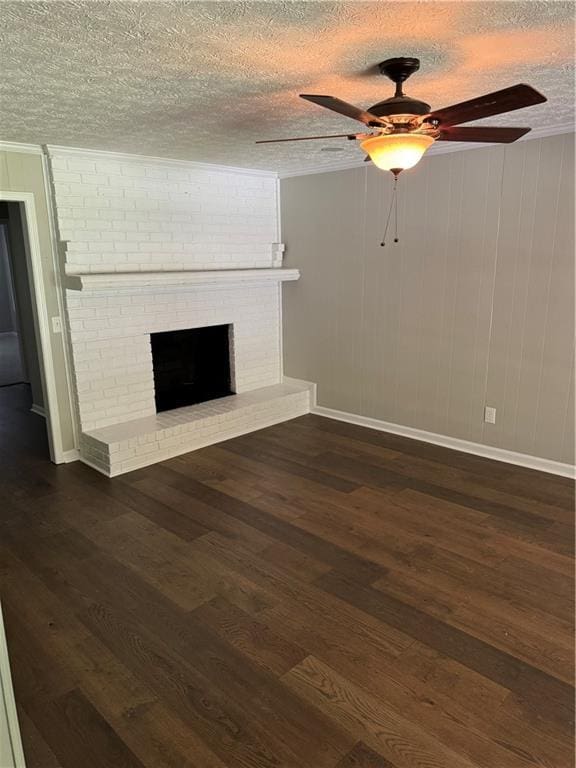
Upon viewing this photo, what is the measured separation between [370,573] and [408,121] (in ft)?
7.08

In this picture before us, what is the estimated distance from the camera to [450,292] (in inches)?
168

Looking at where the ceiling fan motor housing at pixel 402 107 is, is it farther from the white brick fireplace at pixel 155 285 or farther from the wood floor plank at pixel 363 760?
the white brick fireplace at pixel 155 285

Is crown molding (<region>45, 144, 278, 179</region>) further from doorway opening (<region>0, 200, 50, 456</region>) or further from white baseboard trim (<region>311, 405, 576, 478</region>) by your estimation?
white baseboard trim (<region>311, 405, 576, 478</region>)

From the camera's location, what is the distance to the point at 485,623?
7.86 feet

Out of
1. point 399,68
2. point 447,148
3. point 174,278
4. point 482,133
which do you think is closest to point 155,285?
point 174,278

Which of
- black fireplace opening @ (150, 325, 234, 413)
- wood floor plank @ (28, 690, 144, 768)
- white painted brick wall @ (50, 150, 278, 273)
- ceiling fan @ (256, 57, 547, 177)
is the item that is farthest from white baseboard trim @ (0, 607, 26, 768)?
black fireplace opening @ (150, 325, 234, 413)

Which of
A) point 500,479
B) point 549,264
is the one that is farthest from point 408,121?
point 500,479

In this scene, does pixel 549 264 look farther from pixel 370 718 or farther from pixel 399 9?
pixel 370 718

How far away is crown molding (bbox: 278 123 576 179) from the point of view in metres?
3.49

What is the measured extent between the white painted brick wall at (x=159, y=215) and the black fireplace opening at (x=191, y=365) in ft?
2.23

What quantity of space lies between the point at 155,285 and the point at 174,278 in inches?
6.7

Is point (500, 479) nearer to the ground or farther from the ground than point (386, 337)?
nearer to the ground

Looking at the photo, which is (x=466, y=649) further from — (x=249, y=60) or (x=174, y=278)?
(x=174, y=278)

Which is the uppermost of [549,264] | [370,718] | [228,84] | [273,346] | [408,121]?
[228,84]
